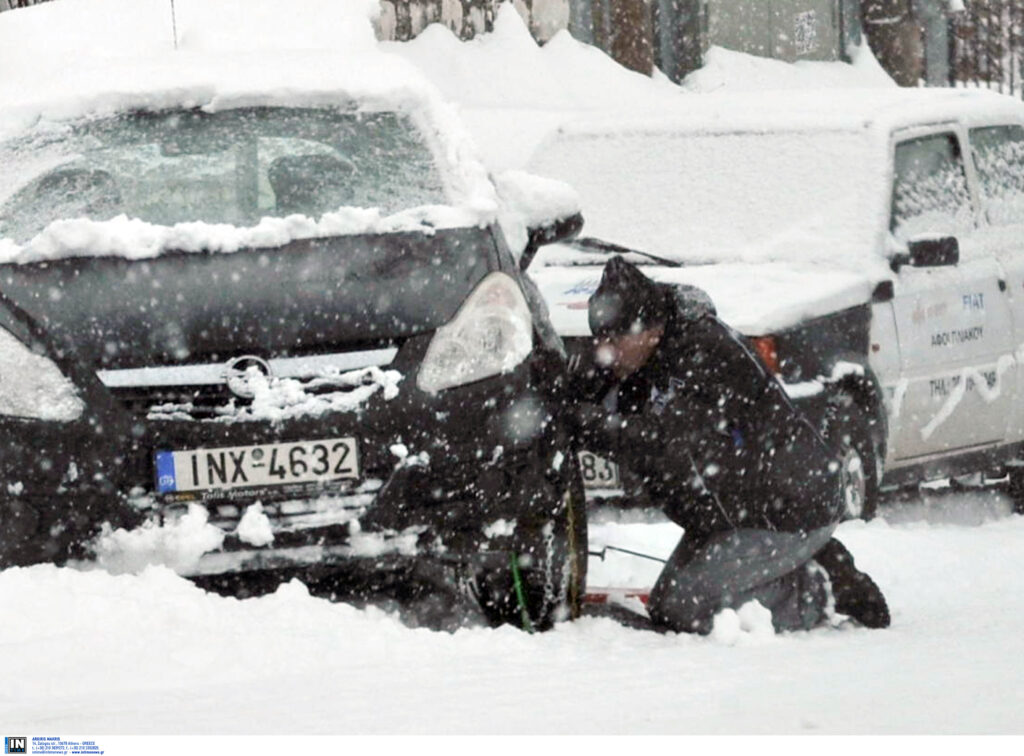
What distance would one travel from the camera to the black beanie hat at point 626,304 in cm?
575

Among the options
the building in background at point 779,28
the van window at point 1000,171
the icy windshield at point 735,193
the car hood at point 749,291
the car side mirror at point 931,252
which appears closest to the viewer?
the car hood at point 749,291

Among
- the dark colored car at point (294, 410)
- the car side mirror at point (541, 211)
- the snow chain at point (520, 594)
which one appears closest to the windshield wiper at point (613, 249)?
the car side mirror at point (541, 211)

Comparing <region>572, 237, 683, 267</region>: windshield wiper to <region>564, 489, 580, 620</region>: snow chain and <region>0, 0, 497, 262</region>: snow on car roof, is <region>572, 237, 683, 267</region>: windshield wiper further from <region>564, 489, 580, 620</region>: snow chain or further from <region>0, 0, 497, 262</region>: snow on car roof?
<region>564, 489, 580, 620</region>: snow chain

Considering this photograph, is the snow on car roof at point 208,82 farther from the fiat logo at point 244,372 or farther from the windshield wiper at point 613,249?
the windshield wiper at point 613,249

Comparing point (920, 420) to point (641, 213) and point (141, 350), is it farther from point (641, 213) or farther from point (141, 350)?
point (141, 350)

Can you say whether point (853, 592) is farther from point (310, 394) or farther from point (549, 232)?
point (310, 394)

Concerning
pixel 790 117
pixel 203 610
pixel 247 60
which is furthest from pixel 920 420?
pixel 203 610

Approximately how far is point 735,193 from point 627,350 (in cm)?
307

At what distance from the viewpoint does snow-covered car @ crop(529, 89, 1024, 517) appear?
7.75 m

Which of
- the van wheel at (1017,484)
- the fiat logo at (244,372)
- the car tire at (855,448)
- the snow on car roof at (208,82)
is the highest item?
the snow on car roof at (208,82)

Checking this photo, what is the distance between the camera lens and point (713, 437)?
5.85m

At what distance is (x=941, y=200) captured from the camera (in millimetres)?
8703

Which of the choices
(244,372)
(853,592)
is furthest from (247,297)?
(853,592)

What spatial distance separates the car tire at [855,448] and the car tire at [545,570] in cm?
217
